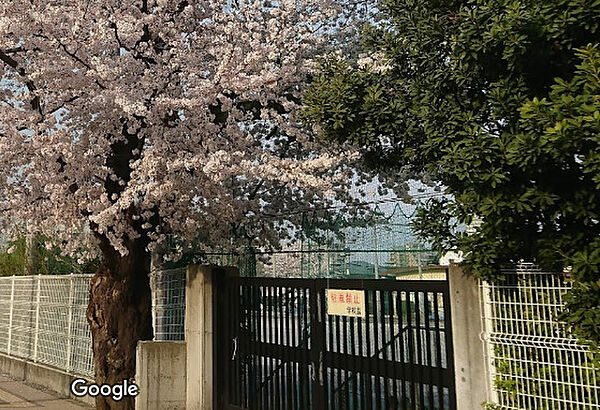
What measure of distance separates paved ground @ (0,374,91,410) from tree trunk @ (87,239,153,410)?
6.55 ft

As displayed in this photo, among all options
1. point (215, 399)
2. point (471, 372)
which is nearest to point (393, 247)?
point (471, 372)

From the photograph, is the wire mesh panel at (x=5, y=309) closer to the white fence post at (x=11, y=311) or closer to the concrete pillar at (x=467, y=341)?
the white fence post at (x=11, y=311)

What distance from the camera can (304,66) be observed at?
802 cm

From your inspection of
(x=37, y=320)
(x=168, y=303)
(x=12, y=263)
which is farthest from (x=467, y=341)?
(x=12, y=263)

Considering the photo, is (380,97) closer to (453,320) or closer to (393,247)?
(453,320)

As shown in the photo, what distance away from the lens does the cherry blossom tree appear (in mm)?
7152

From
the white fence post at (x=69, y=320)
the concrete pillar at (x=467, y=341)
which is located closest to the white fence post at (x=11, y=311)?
the white fence post at (x=69, y=320)

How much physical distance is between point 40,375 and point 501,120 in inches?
436

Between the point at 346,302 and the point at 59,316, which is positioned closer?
the point at 346,302

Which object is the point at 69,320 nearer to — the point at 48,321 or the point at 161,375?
the point at 48,321

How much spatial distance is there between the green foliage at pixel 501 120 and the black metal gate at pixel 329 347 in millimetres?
877

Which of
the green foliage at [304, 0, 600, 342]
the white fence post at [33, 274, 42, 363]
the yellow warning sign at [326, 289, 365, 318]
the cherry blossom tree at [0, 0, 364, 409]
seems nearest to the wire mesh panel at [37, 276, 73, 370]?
the white fence post at [33, 274, 42, 363]

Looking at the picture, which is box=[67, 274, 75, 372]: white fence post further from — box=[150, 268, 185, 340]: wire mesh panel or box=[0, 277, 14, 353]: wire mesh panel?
box=[0, 277, 14, 353]: wire mesh panel

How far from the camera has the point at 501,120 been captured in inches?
169
